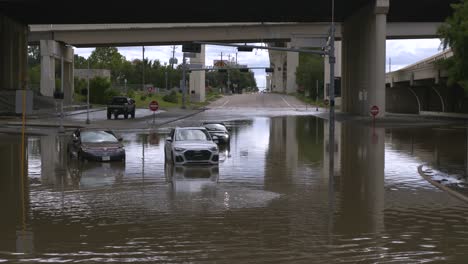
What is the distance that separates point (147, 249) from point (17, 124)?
40377 mm

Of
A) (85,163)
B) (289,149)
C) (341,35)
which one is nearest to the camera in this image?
(85,163)

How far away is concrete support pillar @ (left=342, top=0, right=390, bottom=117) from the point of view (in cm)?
5466

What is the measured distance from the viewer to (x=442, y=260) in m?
8.81

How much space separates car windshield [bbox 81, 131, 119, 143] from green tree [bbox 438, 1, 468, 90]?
14362 millimetres

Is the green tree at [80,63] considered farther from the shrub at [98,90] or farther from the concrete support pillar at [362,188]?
the concrete support pillar at [362,188]

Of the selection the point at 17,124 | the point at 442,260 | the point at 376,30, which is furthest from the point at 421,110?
the point at 442,260

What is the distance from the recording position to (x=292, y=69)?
16562 cm

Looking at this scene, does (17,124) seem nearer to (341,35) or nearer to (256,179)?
(256,179)

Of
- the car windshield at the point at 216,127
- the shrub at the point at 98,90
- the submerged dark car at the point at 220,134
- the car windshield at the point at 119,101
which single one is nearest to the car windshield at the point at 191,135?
the submerged dark car at the point at 220,134

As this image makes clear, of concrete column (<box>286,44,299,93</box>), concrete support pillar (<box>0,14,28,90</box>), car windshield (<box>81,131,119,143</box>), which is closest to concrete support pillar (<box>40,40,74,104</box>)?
concrete support pillar (<box>0,14,28,90</box>)

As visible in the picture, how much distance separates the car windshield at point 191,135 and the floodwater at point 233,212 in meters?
1.28

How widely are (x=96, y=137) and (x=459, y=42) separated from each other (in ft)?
56.8

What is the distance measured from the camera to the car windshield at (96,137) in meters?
24.0

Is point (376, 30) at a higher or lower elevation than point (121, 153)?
higher
